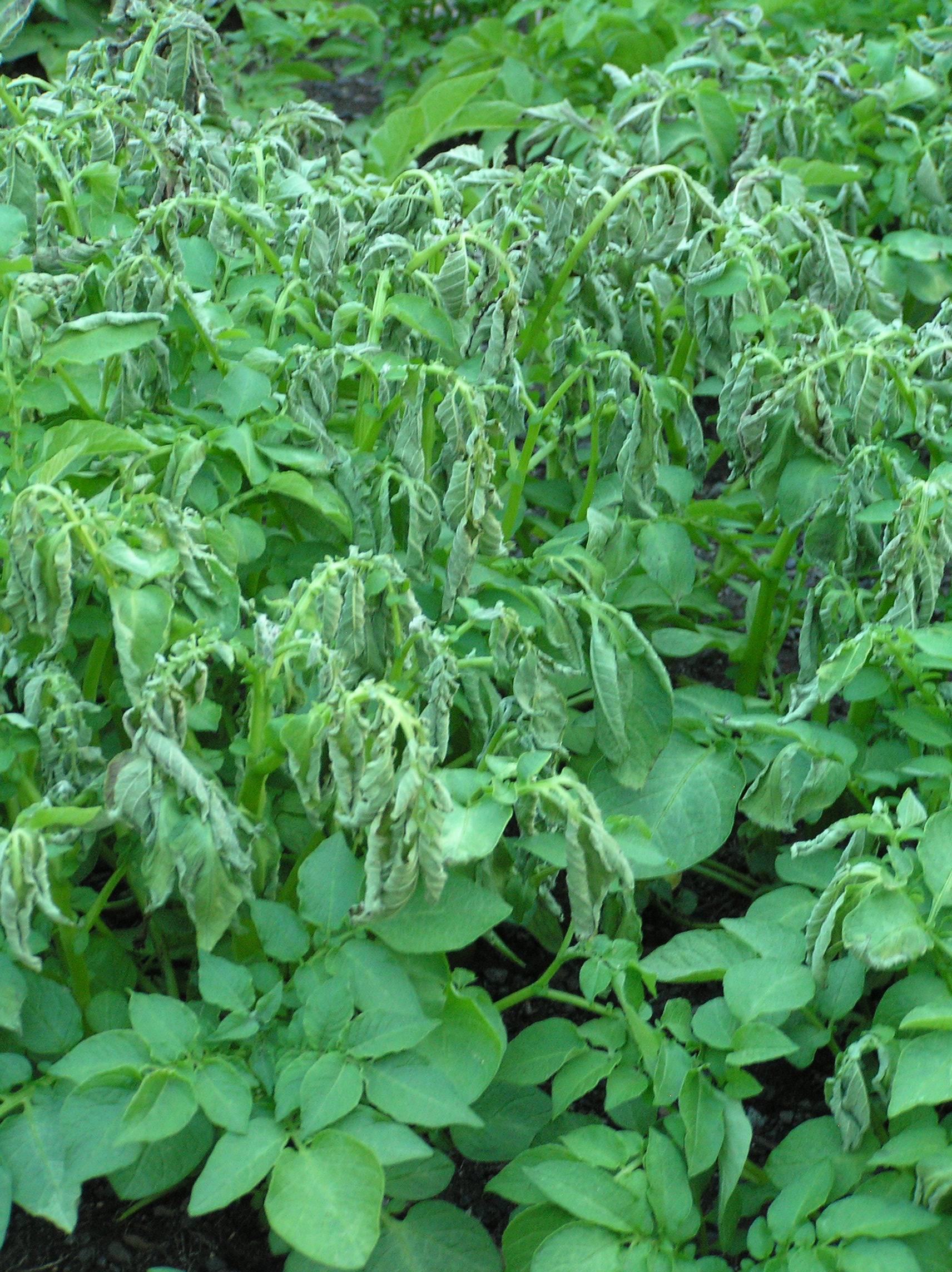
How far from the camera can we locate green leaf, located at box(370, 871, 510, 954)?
1.30 metres

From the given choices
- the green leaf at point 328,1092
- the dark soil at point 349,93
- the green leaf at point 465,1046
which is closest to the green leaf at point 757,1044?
the green leaf at point 465,1046

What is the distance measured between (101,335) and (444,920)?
74cm

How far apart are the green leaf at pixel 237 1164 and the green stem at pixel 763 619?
102cm

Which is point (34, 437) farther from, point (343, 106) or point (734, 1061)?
point (343, 106)

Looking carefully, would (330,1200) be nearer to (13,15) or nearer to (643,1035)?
(643,1035)

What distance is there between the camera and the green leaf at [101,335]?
1450 millimetres

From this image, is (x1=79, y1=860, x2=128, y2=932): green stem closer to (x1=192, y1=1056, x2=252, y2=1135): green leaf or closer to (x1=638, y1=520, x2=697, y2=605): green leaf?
(x1=192, y1=1056, x2=252, y2=1135): green leaf

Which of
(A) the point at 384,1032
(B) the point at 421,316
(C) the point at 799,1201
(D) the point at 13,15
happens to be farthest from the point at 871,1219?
(D) the point at 13,15

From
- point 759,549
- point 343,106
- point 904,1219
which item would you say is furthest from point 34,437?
point 343,106

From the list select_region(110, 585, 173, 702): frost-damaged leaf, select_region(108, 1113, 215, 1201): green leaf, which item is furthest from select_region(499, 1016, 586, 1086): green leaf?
select_region(110, 585, 173, 702): frost-damaged leaf

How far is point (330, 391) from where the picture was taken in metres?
1.60

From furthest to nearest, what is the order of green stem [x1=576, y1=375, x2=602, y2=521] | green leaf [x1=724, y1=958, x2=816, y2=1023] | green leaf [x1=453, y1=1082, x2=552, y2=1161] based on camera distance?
green stem [x1=576, y1=375, x2=602, y2=521] < green leaf [x1=453, y1=1082, x2=552, y2=1161] < green leaf [x1=724, y1=958, x2=816, y2=1023]

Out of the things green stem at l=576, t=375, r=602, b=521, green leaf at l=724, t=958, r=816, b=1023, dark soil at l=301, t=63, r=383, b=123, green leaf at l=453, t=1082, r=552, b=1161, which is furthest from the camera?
dark soil at l=301, t=63, r=383, b=123

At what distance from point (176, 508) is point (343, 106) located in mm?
4278
